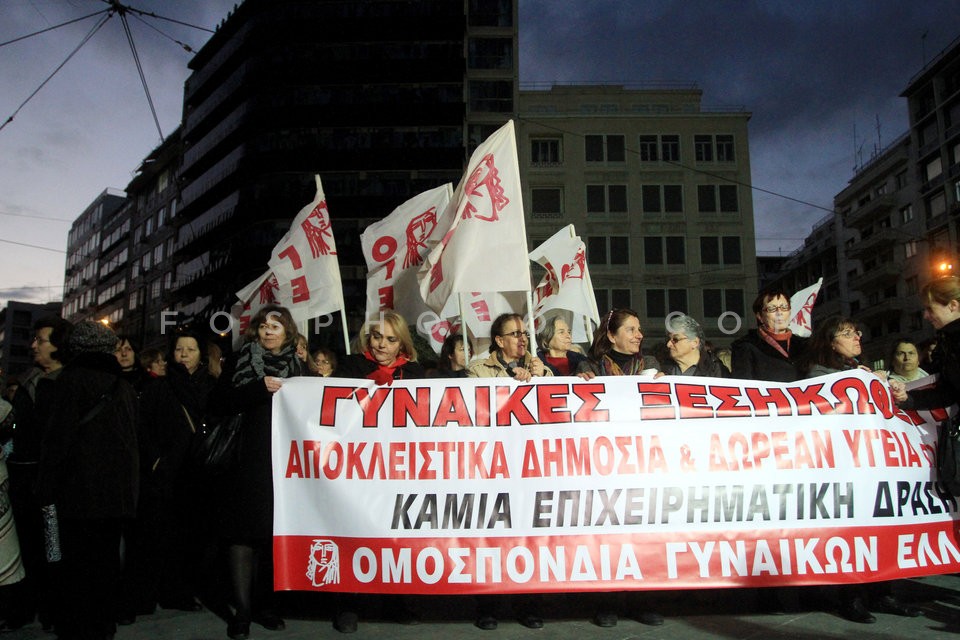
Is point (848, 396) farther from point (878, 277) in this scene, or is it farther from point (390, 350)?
point (878, 277)

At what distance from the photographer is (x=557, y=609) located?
15.4 feet

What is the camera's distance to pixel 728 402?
15.1ft

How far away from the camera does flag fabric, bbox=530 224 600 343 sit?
10.0m

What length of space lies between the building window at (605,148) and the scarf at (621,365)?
128 ft

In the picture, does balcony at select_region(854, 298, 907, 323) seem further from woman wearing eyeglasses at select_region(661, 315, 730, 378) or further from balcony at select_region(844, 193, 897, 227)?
woman wearing eyeglasses at select_region(661, 315, 730, 378)

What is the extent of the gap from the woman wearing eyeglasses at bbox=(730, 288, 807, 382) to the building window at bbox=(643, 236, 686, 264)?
3740cm

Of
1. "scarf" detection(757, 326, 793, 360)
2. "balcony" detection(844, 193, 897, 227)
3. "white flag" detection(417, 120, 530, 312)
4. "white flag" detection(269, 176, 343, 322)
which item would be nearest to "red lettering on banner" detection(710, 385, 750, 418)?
"scarf" detection(757, 326, 793, 360)

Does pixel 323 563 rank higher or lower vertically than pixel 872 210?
lower

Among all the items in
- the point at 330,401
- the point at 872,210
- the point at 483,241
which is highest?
the point at 872,210

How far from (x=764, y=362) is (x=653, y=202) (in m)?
39.0

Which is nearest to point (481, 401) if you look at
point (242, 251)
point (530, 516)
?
point (530, 516)

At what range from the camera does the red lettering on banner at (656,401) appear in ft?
14.8

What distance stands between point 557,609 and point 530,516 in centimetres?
83

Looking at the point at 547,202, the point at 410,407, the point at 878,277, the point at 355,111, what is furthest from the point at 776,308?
the point at 878,277
